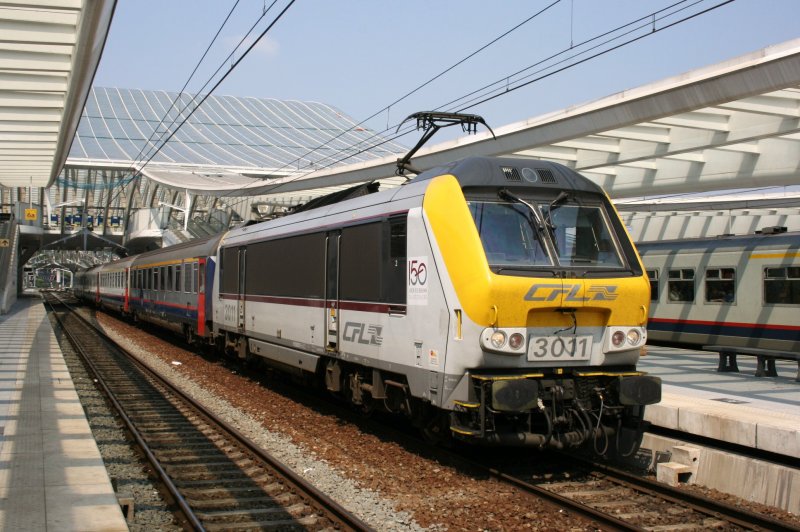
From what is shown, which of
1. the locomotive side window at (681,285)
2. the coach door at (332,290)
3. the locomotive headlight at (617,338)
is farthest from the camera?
the locomotive side window at (681,285)

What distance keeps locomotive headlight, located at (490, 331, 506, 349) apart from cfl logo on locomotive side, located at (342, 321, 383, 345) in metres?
2.15

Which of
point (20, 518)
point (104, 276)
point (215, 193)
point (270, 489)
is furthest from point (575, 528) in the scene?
point (215, 193)

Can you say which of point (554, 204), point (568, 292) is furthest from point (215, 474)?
point (554, 204)

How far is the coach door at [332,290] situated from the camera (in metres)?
11.2

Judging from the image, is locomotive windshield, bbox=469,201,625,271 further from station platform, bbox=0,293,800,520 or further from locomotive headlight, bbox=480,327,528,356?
station platform, bbox=0,293,800,520

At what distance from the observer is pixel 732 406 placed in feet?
32.5

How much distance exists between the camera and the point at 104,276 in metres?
44.9

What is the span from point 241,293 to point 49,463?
26.6 ft

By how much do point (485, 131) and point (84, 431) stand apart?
1430 cm

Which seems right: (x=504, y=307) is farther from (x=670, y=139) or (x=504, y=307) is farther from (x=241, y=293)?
(x=670, y=139)

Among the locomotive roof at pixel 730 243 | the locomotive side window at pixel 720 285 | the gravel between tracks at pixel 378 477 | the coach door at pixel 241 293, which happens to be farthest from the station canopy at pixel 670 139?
the gravel between tracks at pixel 378 477

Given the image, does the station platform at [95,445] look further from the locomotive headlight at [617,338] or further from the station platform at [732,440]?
the locomotive headlight at [617,338]

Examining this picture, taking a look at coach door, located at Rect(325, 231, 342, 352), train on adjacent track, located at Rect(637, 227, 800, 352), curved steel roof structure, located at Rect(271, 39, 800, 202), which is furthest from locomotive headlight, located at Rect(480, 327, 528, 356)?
train on adjacent track, located at Rect(637, 227, 800, 352)

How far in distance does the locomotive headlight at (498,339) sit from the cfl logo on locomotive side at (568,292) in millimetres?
447
